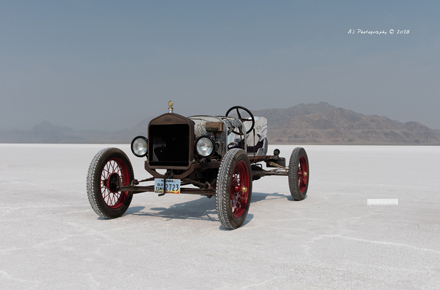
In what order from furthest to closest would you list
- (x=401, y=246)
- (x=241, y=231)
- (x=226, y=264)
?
(x=241, y=231) < (x=401, y=246) < (x=226, y=264)

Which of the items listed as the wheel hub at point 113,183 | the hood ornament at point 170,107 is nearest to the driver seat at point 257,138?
the hood ornament at point 170,107

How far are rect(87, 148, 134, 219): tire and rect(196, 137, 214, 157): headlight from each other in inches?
60.4

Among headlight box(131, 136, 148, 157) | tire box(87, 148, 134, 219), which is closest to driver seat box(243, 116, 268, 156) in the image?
headlight box(131, 136, 148, 157)

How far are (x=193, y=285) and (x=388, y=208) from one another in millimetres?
5433

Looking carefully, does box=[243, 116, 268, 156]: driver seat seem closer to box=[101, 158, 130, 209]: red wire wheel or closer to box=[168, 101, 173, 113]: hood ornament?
box=[168, 101, 173, 113]: hood ornament

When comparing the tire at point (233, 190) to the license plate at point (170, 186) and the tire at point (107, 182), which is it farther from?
the tire at point (107, 182)

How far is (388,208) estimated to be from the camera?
26.0 feet

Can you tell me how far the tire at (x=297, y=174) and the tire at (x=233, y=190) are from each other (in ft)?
7.26

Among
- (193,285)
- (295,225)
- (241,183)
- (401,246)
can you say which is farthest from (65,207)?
(401,246)

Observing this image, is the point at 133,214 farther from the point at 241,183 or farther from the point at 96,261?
the point at 96,261

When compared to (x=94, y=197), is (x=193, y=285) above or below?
below

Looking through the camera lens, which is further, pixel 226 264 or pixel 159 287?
pixel 226 264

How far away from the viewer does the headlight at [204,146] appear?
6465 millimetres

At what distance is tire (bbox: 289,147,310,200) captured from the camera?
8672 millimetres
